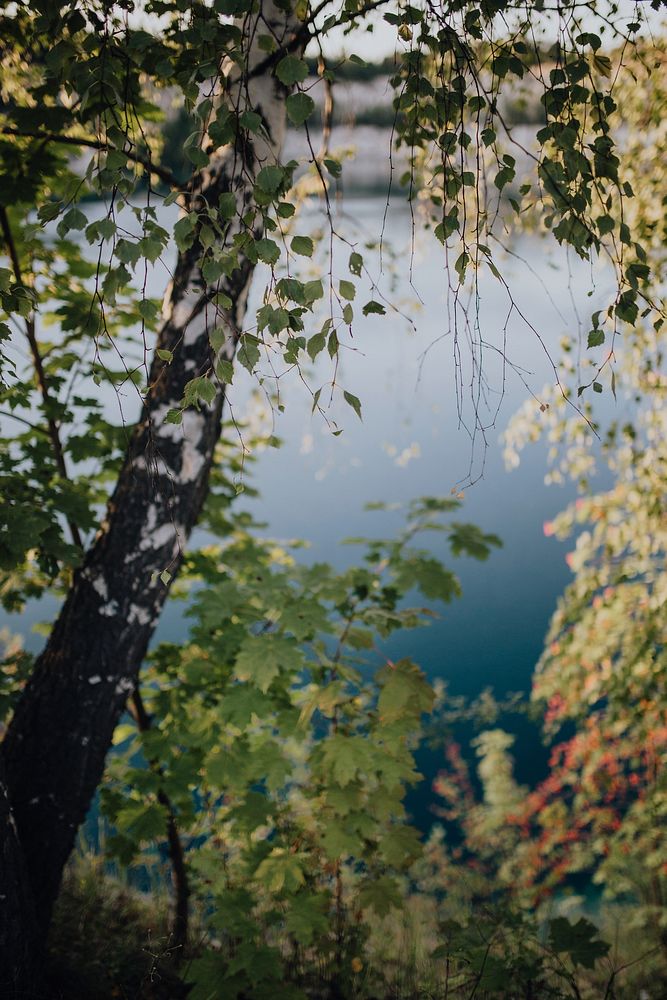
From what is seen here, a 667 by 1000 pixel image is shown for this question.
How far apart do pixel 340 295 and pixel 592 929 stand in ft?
6.07

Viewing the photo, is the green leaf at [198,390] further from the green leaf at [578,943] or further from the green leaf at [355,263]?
the green leaf at [578,943]

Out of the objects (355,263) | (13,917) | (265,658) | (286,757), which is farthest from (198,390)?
(286,757)

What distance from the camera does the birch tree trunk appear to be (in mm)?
1692

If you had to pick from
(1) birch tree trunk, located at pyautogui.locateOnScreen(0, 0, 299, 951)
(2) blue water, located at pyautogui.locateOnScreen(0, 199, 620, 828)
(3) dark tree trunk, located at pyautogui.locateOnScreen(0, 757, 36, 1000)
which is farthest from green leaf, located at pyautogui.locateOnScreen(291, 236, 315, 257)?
(2) blue water, located at pyautogui.locateOnScreen(0, 199, 620, 828)

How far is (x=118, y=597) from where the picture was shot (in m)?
1.77

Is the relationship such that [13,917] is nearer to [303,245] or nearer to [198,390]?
[198,390]

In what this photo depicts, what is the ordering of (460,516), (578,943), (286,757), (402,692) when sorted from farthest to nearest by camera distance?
1. (460,516)
2. (286,757)
3. (402,692)
4. (578,943)

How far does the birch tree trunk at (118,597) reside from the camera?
5.55ft

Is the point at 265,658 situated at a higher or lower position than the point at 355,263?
lower

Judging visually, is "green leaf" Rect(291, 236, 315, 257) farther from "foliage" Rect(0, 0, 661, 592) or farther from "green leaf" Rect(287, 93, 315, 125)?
"green leaf" Rect(287, 93, 315, 125)

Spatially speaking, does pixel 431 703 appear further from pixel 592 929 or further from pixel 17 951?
pixel 17 951

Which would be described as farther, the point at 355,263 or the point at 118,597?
the point at 118,597

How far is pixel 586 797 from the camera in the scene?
15.7ft

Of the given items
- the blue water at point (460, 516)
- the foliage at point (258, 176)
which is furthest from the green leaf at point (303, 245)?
the blue water at point (460, 516)
